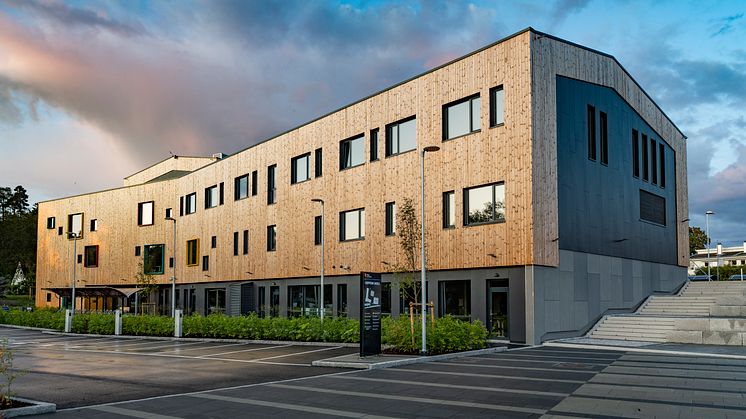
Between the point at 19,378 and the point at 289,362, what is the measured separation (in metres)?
7.58

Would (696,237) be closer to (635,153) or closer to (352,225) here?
(635,153)

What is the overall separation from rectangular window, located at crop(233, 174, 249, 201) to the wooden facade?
0.50m

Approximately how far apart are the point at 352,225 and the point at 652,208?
61.2 feet

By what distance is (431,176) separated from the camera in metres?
30.4

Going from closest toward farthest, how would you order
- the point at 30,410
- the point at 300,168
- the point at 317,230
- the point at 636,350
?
1. the point at 30,410
2. the point at 636,350
3. the point at 317,230
4. the point at 300,168

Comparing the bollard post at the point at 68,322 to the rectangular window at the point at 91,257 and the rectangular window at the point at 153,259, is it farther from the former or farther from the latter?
the rectangular window at the point at 91,257

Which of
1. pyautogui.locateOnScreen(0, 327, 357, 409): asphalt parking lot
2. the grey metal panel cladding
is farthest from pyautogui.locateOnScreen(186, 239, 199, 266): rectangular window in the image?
the grey metal panel cladding

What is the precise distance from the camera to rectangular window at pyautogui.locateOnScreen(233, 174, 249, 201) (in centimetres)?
4683

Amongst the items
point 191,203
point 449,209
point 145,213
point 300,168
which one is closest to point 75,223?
point 145,213

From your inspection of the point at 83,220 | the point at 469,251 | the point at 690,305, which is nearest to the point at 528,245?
the point at 469,251

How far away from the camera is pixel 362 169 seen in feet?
114

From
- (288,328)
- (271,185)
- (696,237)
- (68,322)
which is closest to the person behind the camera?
(288,328)

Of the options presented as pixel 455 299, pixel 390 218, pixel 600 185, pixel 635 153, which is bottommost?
pixel 455 299

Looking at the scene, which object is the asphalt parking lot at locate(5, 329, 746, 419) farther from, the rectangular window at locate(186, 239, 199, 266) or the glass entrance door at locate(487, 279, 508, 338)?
the rectangular window at locate(186, 239, 199, 266)
